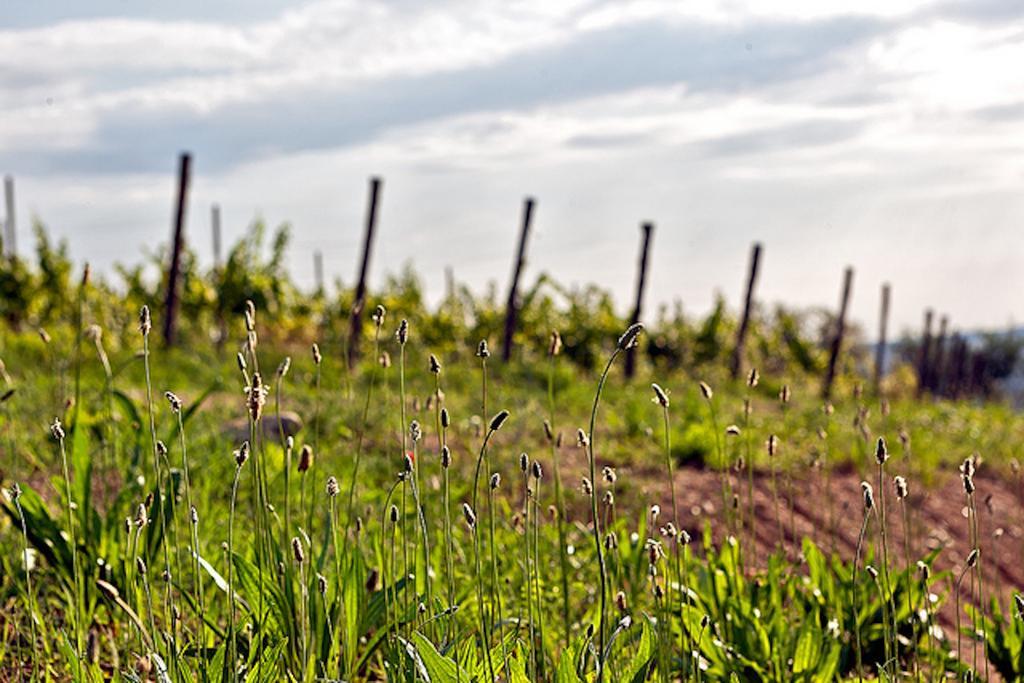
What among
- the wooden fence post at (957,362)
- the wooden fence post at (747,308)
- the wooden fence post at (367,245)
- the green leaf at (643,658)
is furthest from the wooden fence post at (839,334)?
the green leaf at (643,658)

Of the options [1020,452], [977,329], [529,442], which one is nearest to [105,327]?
[529,442]

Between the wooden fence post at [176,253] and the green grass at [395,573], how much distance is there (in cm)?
515

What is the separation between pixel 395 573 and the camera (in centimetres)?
334

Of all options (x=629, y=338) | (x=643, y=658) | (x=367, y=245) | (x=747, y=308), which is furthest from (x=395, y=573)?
(x=747, y=308)

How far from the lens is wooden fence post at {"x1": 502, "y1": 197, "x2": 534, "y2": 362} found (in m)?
13.4

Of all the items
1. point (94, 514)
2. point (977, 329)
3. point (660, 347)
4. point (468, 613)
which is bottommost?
point (977, 329)

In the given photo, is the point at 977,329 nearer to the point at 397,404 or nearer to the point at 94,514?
the point at 397,404

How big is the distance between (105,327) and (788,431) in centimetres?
914

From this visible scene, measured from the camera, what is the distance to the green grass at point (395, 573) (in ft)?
7.77

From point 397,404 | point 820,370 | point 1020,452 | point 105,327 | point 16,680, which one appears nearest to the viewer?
point 16,680

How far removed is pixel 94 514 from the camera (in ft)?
11.4

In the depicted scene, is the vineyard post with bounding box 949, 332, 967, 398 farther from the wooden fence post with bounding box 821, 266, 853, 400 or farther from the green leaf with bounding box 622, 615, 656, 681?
the green leaf with bounding box 622, 615, 656, 681

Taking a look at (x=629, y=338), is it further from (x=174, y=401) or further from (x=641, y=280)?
(x=641, y=280)

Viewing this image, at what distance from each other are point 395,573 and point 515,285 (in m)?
10.4
